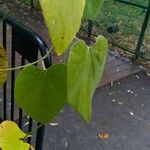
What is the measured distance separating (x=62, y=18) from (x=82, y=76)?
0.44 ft

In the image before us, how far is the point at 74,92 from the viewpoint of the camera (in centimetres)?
55

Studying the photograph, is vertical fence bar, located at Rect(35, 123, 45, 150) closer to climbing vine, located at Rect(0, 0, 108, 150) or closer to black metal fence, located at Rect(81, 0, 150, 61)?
climbing vine, located at Rect(0, 0, 108, 150)

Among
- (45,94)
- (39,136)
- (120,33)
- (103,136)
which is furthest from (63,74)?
(120,33)

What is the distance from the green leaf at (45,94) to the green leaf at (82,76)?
7 centimetres

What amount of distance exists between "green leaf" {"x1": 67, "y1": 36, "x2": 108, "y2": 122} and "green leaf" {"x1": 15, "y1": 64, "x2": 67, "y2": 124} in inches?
2.6

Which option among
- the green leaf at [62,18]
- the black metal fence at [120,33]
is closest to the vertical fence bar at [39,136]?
the green leaf at [62,18]

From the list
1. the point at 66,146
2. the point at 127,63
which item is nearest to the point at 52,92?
the point at 66,146

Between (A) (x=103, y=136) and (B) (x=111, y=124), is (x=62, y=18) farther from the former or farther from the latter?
(B) (x=111, y=124)

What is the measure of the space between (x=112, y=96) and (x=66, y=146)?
1.22 meters

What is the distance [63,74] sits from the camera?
25.9 inches

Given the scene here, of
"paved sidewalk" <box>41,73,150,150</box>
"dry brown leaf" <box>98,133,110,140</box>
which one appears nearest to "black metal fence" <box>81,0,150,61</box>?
"paved sidewalk" <box>41,73,150,150</box>

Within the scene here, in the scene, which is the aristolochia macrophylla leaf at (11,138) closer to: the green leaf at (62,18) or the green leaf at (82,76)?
the green leaf at (82,76)

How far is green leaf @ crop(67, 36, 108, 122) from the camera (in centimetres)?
54

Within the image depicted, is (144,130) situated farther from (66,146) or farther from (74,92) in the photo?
(74,92)
